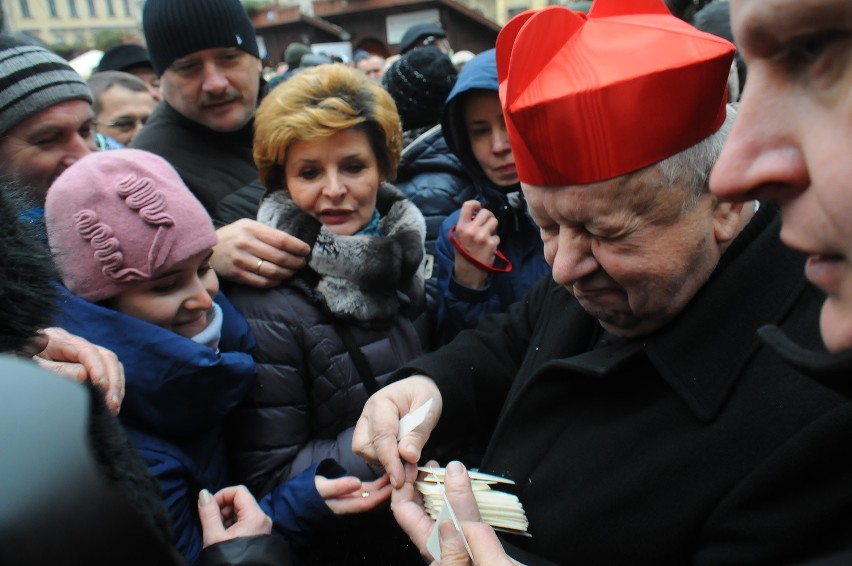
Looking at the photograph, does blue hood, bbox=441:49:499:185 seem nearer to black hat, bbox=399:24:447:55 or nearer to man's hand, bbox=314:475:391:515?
man's hand, bbox=314:475:391:515

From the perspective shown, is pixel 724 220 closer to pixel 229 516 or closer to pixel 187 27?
pixel 229 516

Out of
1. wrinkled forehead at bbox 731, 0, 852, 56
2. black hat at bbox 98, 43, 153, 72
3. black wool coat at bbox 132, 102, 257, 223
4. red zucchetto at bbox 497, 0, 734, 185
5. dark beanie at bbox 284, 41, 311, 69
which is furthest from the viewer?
dark beanie at bbox 284, 41, 311, 69

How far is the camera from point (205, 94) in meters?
2.95

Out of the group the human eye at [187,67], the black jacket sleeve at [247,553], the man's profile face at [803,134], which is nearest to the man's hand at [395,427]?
the black jacket sleeve at [247,553]

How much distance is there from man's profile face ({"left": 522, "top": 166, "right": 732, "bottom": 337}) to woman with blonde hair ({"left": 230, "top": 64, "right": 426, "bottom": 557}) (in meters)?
0.93

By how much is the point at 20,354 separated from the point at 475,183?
219 centimetres

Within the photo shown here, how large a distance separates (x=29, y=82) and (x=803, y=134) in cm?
235

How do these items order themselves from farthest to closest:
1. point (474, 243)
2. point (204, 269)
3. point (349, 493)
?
point (474, 243) → point (204, 269) → point (349, 493)

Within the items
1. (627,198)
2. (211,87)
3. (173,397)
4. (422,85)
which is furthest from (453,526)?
(422,85)

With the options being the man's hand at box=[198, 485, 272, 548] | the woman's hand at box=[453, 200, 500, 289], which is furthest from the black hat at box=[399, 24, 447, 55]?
the man's hand at box=[198, 485, 272, 548]

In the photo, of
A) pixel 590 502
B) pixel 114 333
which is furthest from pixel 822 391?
pixel 114 333

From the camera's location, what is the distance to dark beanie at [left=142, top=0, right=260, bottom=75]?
288 centimetres

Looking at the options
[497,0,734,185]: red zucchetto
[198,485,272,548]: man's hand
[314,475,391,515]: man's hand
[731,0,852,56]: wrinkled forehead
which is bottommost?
[314,475,391,515]: man's hand

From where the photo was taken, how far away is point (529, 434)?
5.18 feet
